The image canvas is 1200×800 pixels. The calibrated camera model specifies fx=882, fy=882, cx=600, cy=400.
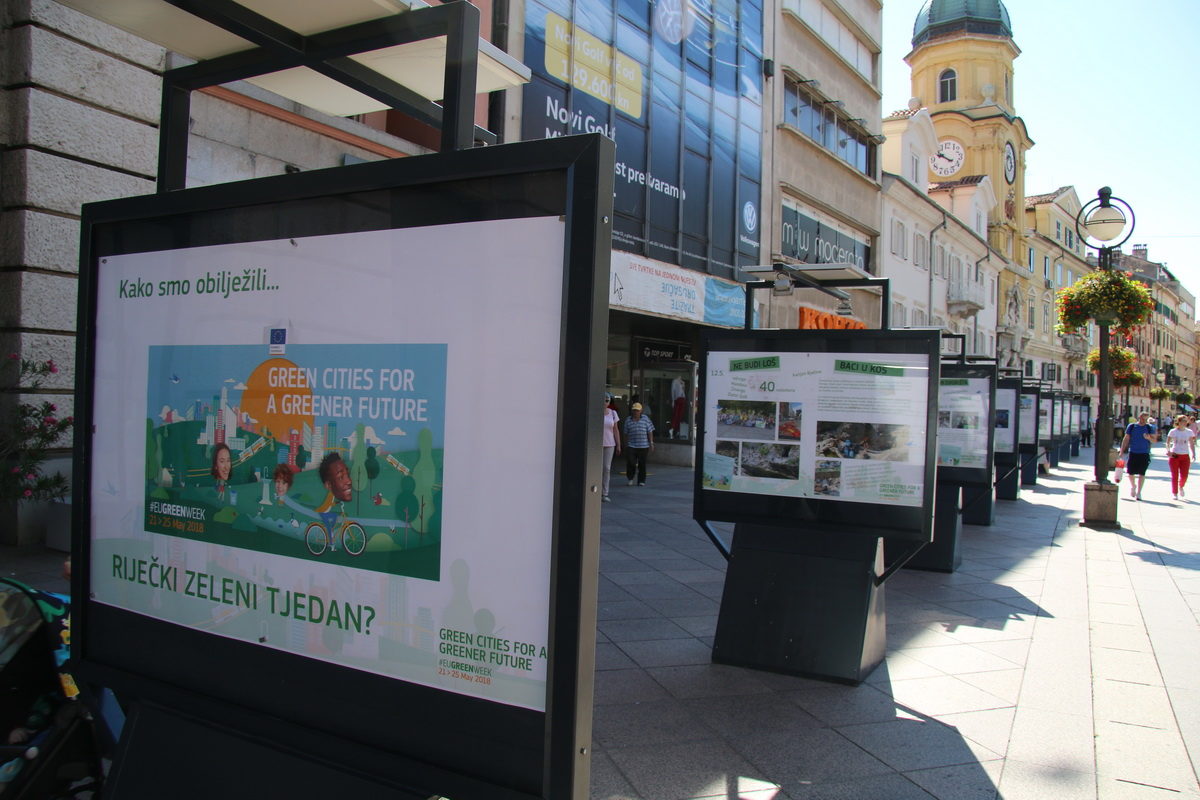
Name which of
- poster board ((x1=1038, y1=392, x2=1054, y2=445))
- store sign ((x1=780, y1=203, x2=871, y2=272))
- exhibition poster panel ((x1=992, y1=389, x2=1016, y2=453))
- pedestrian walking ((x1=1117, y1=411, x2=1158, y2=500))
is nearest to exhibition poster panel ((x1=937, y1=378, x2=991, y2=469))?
exhibition poster panel ((x1=992, y1=389, x2=1016, y2=453))

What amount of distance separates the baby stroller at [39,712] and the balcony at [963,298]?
41948mm

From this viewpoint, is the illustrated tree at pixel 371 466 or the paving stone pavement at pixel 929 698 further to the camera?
the paving stone pavement at pixel 929 698

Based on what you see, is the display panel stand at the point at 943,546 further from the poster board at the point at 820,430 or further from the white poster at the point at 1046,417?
the white poster at the point at 1046,417

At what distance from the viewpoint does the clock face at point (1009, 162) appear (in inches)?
2063

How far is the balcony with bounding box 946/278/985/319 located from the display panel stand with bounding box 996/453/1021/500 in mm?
25739

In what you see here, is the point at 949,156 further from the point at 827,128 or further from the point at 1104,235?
the point at 1104,235

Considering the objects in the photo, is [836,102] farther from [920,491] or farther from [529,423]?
[529,423]

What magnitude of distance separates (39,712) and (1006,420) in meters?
16.3

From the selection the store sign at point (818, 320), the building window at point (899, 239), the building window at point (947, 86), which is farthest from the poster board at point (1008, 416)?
the building window at point (947, 86)

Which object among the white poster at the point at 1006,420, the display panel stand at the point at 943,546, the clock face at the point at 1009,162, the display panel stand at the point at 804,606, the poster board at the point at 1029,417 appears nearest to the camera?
the display panel stand at the point at 804,606

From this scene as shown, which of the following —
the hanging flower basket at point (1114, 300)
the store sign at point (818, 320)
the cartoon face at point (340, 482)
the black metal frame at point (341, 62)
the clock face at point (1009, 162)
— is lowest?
the cartoon face at point (340, 482)

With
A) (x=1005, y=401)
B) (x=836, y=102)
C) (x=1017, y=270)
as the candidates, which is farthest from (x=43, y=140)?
(x=1017, y=270)

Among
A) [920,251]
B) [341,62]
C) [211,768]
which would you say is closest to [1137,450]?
[341,62]

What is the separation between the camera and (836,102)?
27.3 meters
